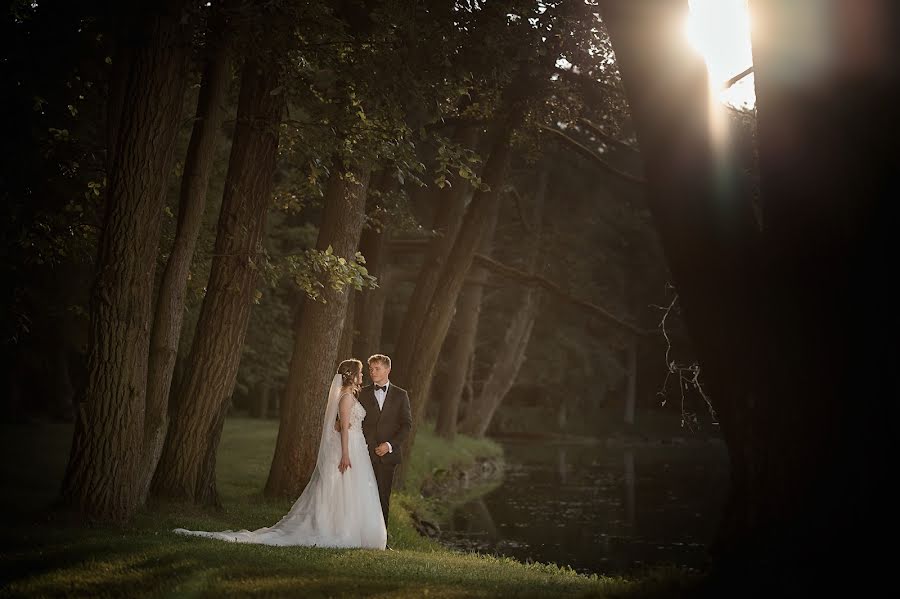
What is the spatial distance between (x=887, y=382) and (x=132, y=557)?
6072mm

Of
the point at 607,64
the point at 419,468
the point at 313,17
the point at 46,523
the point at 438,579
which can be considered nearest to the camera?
the point at 438,579

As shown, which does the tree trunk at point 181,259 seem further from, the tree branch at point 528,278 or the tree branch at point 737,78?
the tree branch at point 528,278

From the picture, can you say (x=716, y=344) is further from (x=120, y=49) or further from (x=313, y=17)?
(x=120, y=49)

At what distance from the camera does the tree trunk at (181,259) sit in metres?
11.0

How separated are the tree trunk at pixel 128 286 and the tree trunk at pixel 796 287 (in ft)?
18.7

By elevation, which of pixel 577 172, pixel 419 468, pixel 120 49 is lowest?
pixel 419 468

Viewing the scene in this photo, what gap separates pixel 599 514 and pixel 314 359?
30.6 ft

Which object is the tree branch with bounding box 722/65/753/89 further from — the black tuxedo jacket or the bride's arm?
the bride's arm

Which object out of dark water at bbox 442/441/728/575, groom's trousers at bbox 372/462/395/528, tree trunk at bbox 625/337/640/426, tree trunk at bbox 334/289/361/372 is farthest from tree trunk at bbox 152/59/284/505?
tree trunk at bbox 625/337/640/426

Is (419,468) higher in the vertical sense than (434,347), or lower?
lower

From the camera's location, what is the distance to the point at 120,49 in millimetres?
11164

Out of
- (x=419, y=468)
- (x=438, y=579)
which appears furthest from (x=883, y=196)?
(x=419, y=468)

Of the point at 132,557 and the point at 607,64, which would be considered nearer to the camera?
the point at 132,557

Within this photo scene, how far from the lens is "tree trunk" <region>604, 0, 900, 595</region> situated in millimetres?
5672
